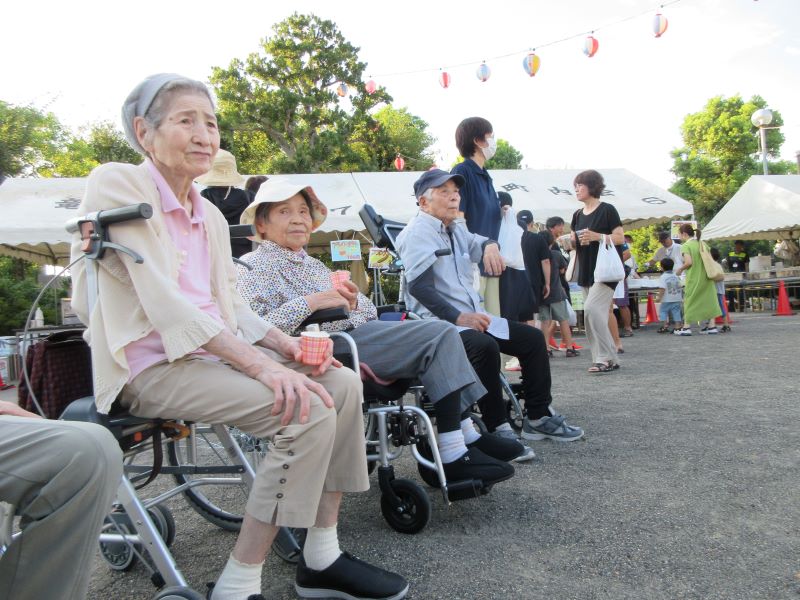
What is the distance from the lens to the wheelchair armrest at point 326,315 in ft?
8.00

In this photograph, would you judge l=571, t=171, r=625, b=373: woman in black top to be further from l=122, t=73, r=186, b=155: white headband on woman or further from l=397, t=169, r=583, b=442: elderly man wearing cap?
l=122, t=73, r=186, b=155: white headband on woman

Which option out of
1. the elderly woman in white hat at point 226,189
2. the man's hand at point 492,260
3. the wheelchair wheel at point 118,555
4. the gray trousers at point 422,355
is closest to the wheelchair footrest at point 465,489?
the gray trousers at point 422,355

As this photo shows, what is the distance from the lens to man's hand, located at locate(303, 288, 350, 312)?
8.09 ft

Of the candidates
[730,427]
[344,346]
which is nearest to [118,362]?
[344,346]

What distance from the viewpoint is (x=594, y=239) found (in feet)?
20.1

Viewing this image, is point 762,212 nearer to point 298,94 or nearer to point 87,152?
point 298,94

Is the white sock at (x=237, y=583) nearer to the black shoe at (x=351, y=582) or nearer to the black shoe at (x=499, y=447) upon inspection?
the black shoe at (x=351, y=582)

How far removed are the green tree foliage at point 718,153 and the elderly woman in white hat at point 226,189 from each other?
38.4 m

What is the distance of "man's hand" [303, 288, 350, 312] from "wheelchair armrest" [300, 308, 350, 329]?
0.02 meters

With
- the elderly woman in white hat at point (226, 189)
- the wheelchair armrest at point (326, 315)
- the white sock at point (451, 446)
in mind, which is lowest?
the white sock at point (451, 446)

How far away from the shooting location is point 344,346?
8.44ft

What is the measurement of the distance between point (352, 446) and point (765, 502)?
190cm

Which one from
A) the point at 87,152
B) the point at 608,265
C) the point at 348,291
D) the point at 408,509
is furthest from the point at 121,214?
the point at 87,152

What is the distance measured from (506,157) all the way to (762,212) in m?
42.2
